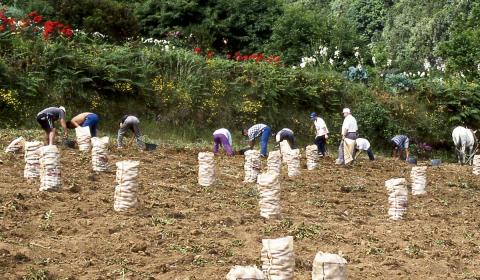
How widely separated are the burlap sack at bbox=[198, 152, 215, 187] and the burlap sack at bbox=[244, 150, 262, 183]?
77 centimetres

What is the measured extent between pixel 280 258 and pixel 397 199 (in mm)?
4047

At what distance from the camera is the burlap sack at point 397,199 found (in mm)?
9938

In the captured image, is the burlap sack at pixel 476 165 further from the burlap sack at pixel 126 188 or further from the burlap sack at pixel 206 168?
the burlap sack at pixel 126 188

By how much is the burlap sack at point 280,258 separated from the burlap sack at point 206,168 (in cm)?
514

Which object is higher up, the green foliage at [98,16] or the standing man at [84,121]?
the green foliage at [98,16]

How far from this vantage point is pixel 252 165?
39.9ft

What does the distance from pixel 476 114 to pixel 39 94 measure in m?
12.2

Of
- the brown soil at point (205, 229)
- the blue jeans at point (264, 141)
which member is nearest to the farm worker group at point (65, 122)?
the brown soil at point (205, 229)

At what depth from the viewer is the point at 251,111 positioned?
2038 cm

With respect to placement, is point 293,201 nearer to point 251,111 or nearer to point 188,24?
point 251,111

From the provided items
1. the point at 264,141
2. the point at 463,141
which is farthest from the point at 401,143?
the point at 264,141

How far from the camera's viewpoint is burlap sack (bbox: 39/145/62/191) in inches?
384

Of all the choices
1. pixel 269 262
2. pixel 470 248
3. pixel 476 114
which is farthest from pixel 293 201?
pixel 476 114

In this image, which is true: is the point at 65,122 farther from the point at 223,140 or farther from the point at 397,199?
the point at 397,199
